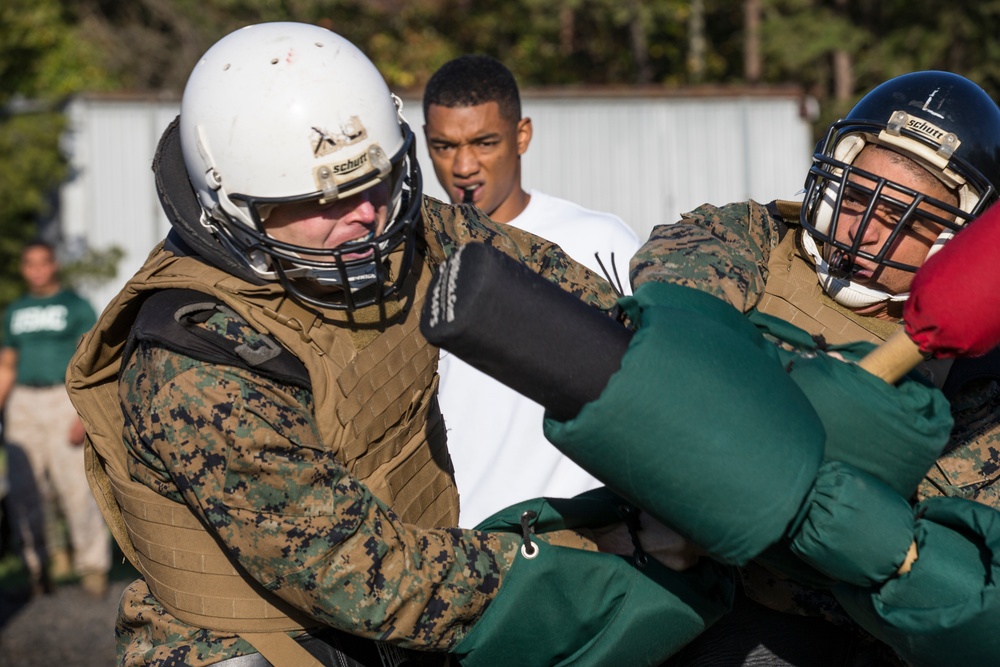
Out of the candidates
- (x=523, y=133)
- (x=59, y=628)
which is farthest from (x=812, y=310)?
(x=59, y=628)

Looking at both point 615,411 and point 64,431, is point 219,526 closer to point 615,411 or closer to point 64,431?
point 615,411

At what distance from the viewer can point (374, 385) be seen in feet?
9.61

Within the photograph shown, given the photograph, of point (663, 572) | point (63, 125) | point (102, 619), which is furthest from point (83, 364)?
point (63, 125)

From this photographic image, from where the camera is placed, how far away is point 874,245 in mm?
2881

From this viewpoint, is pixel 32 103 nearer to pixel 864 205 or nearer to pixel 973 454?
pixel 864 205

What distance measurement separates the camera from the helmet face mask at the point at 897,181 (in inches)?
111

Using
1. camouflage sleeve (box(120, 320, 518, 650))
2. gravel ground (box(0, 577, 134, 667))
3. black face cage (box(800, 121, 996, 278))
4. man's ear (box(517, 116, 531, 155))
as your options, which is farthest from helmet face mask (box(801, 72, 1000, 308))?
gravel ground (box(0, 577, 134, 667))

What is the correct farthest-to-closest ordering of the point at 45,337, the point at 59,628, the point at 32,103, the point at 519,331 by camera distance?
1. the point at 32,103
2. the point at 45,337
3. the point at 59,628
4. the point at 519,331

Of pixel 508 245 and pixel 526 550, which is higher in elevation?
pixel 508 245

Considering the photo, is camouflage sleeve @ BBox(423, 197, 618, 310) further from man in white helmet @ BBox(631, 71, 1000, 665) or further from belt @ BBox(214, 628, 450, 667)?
belt @ BBox(214, 628, 450, 667)

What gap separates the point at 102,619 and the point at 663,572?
637 cm

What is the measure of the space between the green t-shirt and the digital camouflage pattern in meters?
6.58

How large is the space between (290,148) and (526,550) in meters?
1.03

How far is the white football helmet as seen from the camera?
2803 mm
